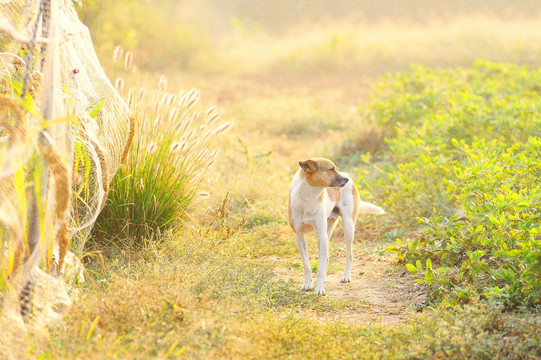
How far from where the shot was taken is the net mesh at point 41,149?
353 centimetres

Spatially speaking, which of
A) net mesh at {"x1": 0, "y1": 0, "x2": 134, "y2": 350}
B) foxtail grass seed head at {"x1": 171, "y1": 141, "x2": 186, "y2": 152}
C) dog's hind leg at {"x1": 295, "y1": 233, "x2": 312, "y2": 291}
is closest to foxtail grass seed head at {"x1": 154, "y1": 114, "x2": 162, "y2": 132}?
foxtail grass seed head at {"x1": 171, "y1": 141, "x2": 186, "y2": 152}

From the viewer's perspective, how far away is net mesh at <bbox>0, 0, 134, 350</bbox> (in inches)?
139

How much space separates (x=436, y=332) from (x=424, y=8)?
34.7 m

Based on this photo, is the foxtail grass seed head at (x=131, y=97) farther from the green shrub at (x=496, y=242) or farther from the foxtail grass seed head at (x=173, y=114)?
the green shrub at (x=496, y=242)

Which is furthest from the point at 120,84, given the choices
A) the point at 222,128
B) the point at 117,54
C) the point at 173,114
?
the point at 222,128

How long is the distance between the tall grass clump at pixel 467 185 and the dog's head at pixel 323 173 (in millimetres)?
675

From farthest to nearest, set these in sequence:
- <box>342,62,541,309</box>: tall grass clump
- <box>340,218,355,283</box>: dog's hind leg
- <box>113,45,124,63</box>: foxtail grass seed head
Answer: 1. <box>340,218,355,283</box>: dog's hind leg
2. <box>113,45,124,63</box>: foxtail grass seed head
3. <box>342,62,541,309</box>: tall grass clump

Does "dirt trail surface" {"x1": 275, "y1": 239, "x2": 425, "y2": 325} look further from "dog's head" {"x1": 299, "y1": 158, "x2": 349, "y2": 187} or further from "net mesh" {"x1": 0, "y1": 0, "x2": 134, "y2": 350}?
"net mesh" {"x1": 0, "y1": 0, "x2": 134, "y2": 350}

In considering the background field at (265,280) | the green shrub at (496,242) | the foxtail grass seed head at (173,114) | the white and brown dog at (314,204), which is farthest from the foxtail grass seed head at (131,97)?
the green shrub at (496,242)

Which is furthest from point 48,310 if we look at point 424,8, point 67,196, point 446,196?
point 424,8

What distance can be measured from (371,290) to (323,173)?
1.09m

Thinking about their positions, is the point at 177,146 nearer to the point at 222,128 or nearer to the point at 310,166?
the point at 222,128

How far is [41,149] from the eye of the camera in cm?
354

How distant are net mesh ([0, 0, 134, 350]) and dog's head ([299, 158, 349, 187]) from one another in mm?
1614
